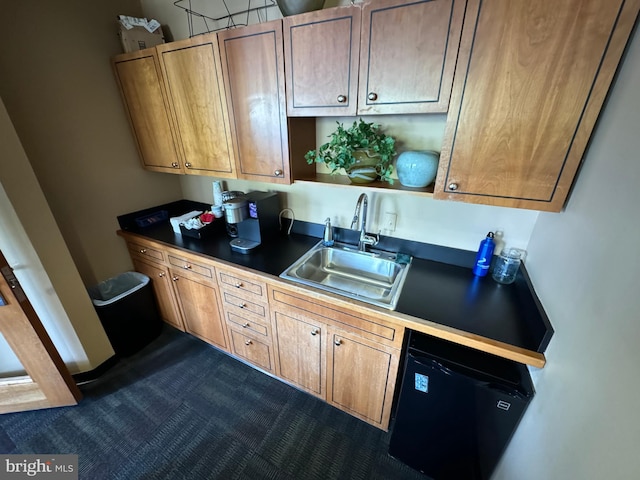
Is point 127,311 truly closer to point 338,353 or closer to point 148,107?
point 148,107

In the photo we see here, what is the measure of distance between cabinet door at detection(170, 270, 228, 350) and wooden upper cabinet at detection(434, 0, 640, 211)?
160 centimetres

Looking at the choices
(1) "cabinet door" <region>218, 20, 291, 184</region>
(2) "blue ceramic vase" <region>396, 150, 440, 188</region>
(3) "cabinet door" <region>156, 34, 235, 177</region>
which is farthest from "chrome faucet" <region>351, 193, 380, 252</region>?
(3) "cabinet door" <region>156, 34, 235, 177</region>

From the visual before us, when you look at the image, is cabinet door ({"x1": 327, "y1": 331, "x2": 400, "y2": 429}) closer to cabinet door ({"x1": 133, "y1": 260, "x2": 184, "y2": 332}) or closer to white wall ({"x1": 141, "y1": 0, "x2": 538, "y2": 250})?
white wall ({"x1": 141, "y1": 0, "x2": 538, "y2": 250})

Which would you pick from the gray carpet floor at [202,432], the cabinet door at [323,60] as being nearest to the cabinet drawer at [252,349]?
the gray carpet floor at [202,432]

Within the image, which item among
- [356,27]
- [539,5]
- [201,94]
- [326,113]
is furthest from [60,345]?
[539,5]

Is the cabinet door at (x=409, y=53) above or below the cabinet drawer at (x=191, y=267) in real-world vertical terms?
above

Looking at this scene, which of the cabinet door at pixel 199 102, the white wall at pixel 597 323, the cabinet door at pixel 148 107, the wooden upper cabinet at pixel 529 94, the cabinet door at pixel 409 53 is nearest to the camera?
the white wall at pixel 597 323

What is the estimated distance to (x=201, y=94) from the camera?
4.77 ft

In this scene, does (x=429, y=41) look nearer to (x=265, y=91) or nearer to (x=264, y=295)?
(x=265, y=91)

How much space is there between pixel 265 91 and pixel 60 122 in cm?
137

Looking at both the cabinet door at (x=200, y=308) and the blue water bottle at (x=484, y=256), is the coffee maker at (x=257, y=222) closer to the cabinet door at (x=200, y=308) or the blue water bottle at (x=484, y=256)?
the cabinet door at (x=200, y=308)

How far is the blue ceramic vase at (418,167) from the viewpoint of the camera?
112 cm

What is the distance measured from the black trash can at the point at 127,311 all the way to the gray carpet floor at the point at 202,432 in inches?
8.3

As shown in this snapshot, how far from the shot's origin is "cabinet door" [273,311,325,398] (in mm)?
1385
